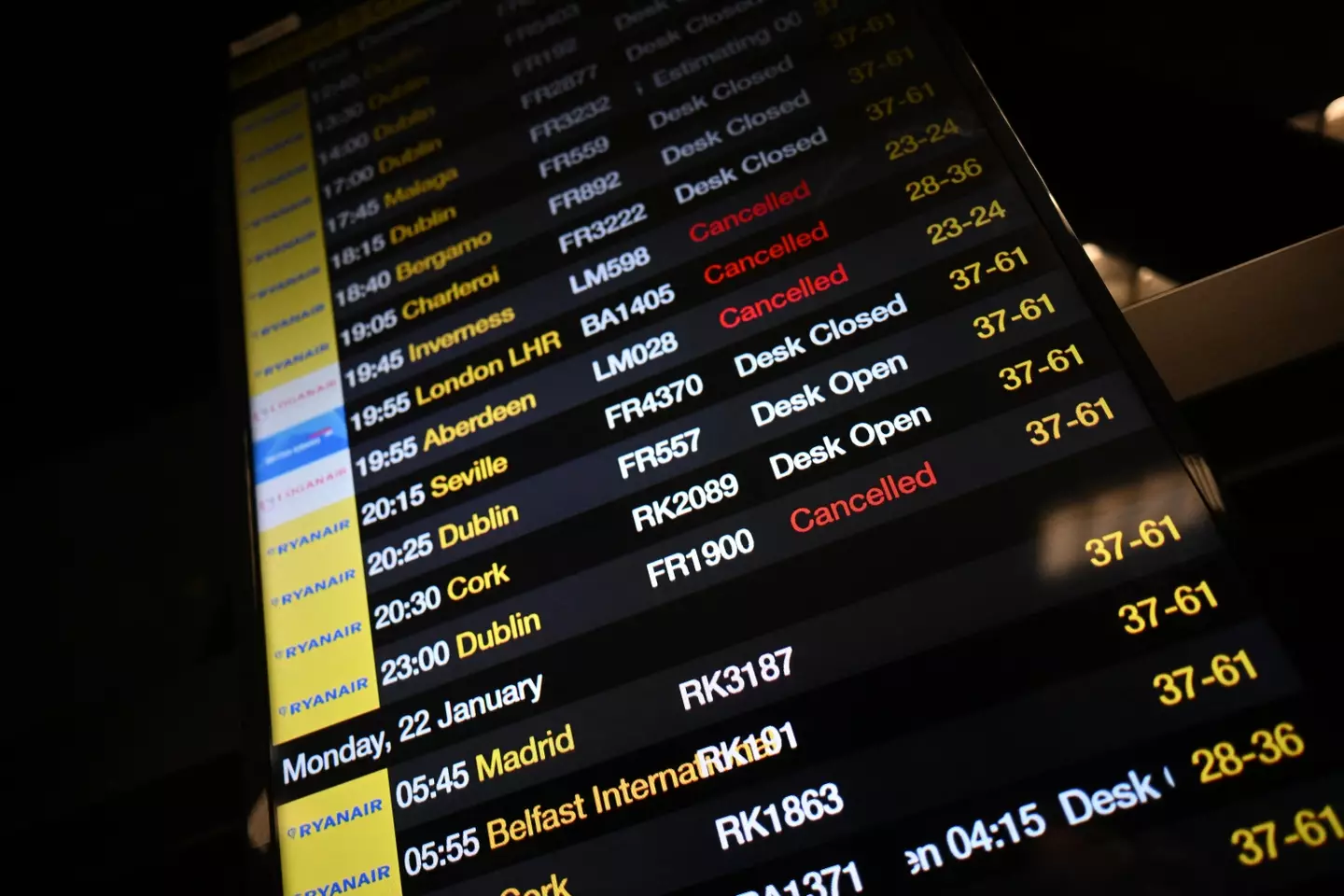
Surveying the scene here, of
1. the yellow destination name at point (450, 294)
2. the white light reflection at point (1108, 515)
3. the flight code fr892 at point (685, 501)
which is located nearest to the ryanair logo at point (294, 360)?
the yellow destination name at point (450, 294)

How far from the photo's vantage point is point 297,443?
1.90 meters

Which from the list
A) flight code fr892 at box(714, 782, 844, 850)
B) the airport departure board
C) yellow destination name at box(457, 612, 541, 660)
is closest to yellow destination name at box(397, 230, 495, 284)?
the airport departure board

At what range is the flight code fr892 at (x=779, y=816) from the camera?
1.32 m

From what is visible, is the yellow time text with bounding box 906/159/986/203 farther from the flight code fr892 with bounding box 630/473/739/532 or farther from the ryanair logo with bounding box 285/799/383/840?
the ryanair logo with bounding box 285/799/383/840

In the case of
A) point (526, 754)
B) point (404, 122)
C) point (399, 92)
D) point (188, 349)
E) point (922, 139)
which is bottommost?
point (526, 754)

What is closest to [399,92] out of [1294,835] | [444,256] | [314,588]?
[444,256]

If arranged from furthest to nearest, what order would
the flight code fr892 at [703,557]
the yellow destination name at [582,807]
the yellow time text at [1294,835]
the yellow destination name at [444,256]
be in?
the yellow destination name at [444,256] < the flight code fr892 at [703,557] < the yellow destination name at [582,807] < the yellow time text at [1294,835]

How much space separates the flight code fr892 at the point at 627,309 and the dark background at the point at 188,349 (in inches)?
29.8

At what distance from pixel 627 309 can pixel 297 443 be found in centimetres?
71

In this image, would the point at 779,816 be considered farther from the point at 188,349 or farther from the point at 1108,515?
the point at 188,349

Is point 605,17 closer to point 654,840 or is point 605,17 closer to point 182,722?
point 654,840

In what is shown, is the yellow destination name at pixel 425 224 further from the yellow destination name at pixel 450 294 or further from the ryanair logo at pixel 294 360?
the ryanair logo at pixel 294 360

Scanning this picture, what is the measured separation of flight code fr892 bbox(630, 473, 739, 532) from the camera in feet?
5.13

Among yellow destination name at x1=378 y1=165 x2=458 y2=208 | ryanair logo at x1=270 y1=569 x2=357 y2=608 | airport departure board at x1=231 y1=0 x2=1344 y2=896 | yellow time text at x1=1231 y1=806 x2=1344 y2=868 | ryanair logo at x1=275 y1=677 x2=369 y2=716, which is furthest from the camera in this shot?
yellow destination name at x1=378 y1=165 x2=458 y2=208
